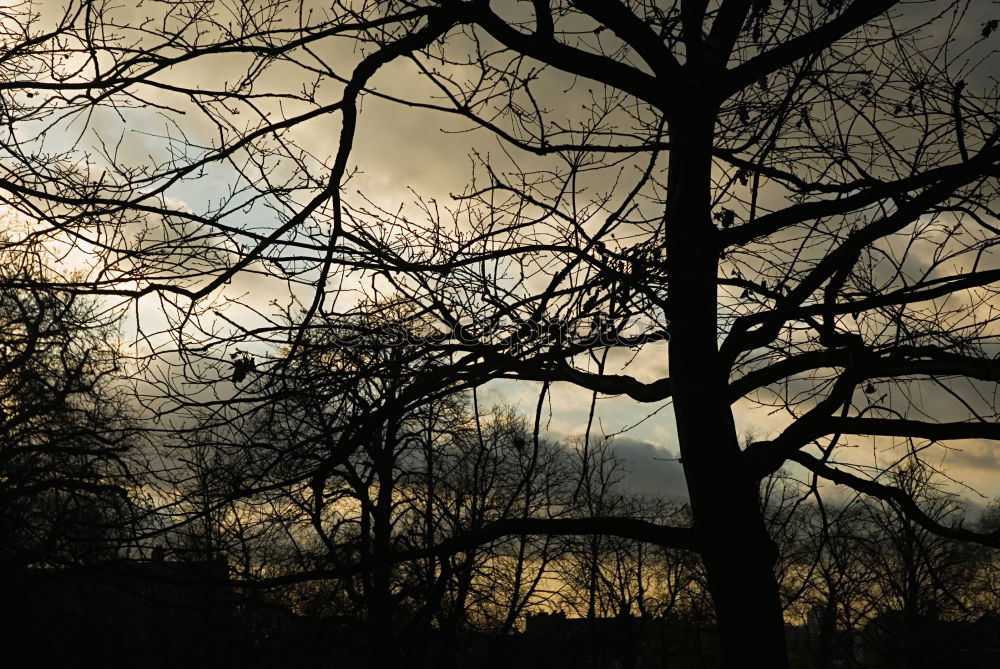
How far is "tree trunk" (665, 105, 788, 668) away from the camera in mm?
4555

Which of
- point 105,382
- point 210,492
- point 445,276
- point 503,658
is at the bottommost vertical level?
point 503,658

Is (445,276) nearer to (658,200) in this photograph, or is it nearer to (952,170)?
(658,200)

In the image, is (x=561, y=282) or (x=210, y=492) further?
(x=210, y=492)

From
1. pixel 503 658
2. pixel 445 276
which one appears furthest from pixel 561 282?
pixel 503 658

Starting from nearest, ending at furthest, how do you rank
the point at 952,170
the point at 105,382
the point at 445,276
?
the point at 952,170 < the point at 445,276 < the point at 105,382

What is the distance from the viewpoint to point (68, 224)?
15.8 ft

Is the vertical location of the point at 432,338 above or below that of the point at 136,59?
below

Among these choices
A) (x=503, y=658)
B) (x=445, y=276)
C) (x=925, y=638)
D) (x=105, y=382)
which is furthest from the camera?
(x=925, y=638)

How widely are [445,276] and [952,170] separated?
2.51m

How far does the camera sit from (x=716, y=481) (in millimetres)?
4738

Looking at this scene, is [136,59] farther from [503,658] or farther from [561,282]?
[503,658]

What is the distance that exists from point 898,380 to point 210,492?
4143mm

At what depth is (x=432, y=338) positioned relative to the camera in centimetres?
475

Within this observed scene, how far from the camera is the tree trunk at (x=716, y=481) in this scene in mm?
4555
